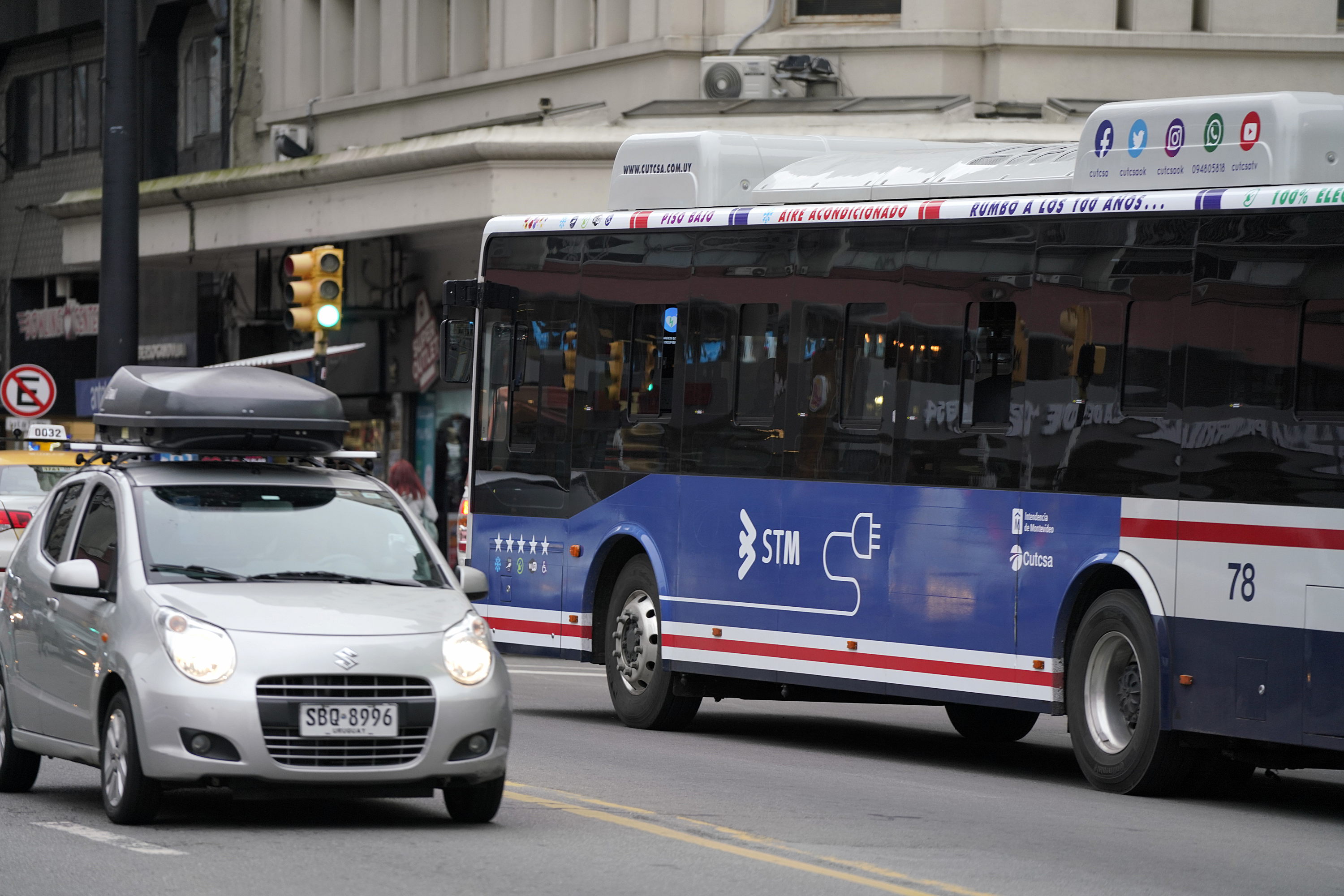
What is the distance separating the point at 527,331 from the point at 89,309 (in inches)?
1055

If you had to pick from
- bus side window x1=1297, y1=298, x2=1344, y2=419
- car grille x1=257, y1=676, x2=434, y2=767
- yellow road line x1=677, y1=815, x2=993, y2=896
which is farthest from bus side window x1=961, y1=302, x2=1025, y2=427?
car grille x1=257, y1=676, x2=434, y2=767

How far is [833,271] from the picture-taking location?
14.1m

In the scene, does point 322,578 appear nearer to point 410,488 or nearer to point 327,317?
point 327,317

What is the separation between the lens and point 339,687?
9109mm

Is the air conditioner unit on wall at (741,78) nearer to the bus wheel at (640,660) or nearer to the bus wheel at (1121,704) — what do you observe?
the bus wheel at (640,660)

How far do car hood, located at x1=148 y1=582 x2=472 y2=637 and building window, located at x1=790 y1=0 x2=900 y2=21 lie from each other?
630 inches

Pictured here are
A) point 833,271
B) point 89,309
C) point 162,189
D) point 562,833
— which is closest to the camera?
point 562,833

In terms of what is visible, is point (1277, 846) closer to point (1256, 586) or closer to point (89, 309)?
point (1256, 586)

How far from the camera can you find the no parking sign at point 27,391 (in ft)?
97.9

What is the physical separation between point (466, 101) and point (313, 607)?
781 inches

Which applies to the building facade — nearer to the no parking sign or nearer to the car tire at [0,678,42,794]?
the no parking sign

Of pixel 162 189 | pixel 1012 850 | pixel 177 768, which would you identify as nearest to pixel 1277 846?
pixel 1012 850

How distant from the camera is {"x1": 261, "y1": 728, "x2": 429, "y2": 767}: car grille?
904 centimetres

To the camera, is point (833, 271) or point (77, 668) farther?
point (833, 271)
